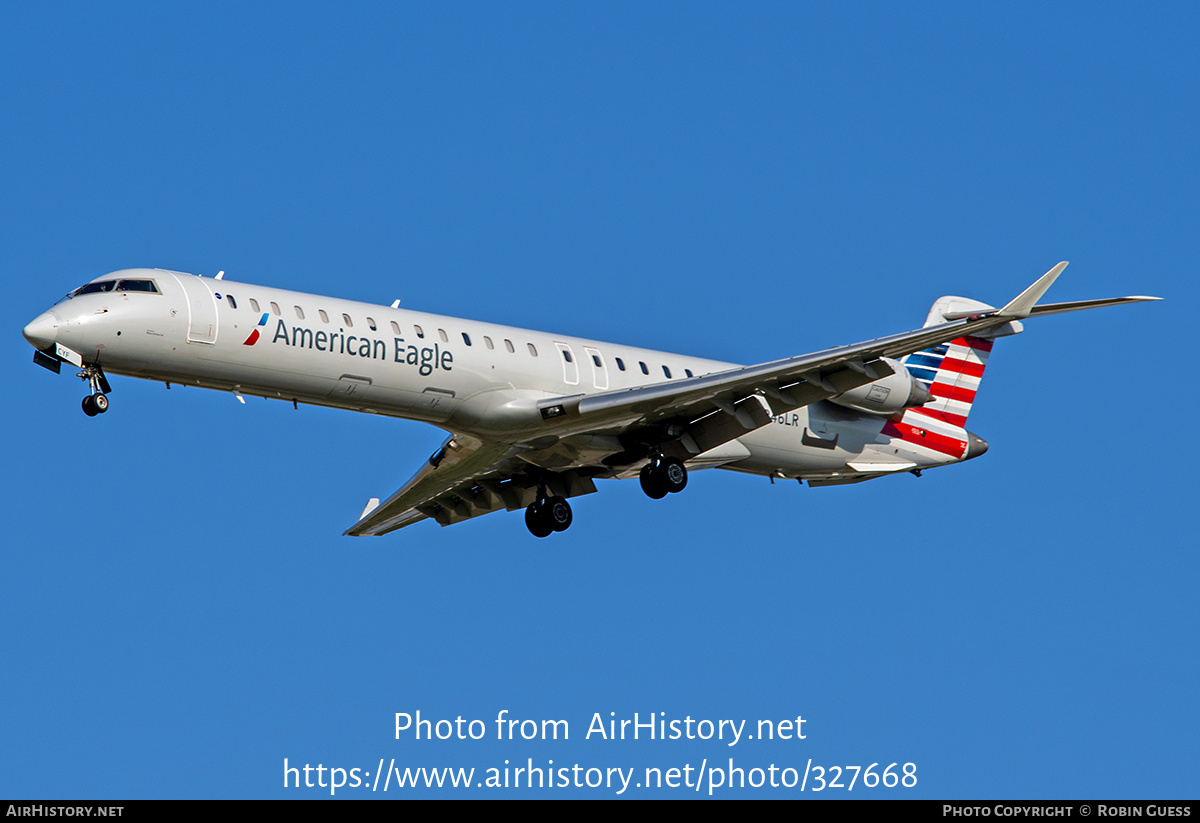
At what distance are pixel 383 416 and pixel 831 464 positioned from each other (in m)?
7.94

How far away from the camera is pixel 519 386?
23.4 m

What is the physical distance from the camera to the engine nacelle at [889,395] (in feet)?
85.1

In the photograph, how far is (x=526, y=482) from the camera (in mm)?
26516

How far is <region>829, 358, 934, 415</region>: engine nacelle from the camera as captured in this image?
25950mm

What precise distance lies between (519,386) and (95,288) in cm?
589

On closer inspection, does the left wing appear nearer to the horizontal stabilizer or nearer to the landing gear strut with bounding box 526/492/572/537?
the landing gear strut with bounding box 526/492/572/537

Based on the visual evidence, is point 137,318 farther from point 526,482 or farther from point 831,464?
point 831,464

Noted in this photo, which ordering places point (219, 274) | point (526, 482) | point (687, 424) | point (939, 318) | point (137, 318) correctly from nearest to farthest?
point (137, 318)
point (219, 274)
point (687, 424)
point (526, 482)
point (939, 318)

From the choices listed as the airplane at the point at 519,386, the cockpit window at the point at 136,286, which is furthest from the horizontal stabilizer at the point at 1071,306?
the cockpit window at the point at 136,286

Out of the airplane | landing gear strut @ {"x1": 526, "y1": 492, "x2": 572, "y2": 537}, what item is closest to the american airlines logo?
the airplane

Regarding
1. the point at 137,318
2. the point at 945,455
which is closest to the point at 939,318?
the point at 945,455

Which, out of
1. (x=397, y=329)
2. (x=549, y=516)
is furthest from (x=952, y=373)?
(x=397, y=329)

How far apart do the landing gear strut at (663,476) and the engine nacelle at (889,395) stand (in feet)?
9.93

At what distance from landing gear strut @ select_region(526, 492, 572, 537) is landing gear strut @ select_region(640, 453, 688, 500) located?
6.83 ft
